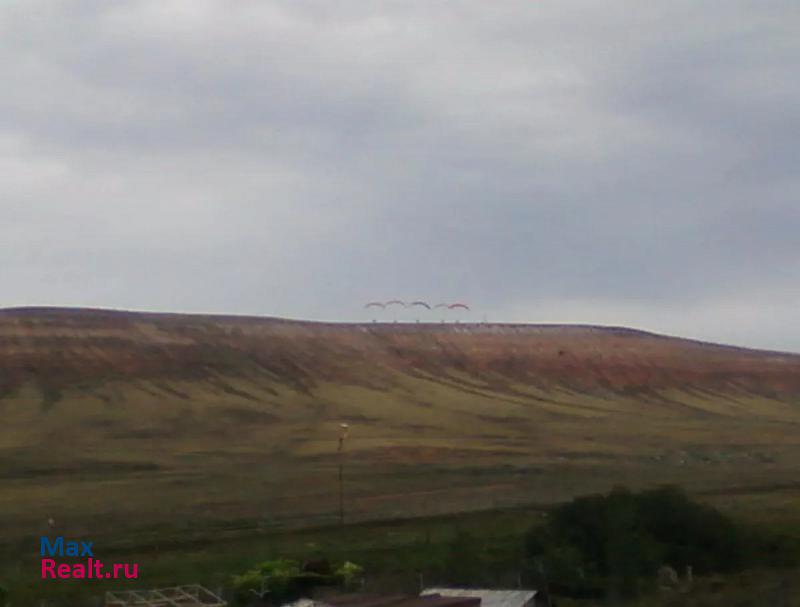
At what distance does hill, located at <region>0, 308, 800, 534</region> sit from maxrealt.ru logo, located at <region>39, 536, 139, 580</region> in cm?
558

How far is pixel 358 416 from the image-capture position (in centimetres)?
9144

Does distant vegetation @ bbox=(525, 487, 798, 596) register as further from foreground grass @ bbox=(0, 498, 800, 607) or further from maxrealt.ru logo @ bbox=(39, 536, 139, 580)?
maxrealt.ru logo @ bbox=(39, 536, 139, 580)

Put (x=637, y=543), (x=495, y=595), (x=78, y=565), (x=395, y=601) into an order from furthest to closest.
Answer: (x=78, y=565) < (x=637, y=543) < (x=495, y=595) < (x=395, y=601)

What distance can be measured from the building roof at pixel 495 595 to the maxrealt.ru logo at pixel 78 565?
1084 centimetres

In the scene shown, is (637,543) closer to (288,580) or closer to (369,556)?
(369,556)

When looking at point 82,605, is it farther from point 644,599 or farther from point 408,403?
point 408,403

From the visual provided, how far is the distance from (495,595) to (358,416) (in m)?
61.8

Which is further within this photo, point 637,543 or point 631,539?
point 631,539

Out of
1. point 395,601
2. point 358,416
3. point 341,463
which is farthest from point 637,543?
point 358,416

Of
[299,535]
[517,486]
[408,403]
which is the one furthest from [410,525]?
[408,403]

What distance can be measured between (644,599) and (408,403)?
70030 mm

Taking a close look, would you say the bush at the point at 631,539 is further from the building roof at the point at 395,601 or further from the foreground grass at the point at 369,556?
the building roof at the point at 395,601

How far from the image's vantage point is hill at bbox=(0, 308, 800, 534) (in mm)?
60594

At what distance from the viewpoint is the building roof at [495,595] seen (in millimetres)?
29016
